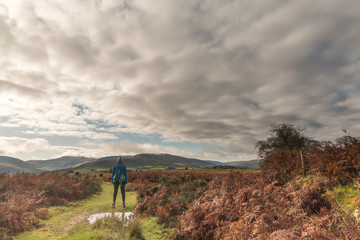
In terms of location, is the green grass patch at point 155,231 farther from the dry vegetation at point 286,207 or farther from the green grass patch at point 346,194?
the green grass patch at point 346,194

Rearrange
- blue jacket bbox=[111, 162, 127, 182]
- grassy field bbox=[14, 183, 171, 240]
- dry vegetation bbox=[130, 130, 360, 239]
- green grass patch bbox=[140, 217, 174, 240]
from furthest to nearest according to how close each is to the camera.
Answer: blue jacket bbox=[111, 162, 127, 182]
green grass patch bbox=[140, 217, 174, 240]
grassy field bbox=[14, 183, 171, 240]
dry vegetation bbox=[130, 130, 360, 239]

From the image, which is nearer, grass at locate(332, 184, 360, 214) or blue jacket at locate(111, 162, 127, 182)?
grass at locate(332, 184, 360, 214)

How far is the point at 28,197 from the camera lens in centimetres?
1195

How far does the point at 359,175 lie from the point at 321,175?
1.45m

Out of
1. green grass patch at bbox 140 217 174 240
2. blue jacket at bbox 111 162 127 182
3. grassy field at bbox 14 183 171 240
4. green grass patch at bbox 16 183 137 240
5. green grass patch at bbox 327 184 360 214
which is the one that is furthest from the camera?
blue jacket at bbox 111 162 127 182

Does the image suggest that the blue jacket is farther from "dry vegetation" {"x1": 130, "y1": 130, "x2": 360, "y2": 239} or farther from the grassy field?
"dry vegetation" {"x1": 130, "y1": 130, "x2": 360, "y2": 239}

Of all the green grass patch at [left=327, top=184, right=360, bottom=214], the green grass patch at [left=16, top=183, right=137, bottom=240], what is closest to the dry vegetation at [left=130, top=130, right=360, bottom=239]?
the green grass patch at [left=327, top=184, right=360, bottom=214]

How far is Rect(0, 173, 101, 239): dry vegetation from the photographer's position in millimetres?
7882

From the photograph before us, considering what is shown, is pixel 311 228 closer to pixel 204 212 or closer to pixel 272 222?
pixel 272 222

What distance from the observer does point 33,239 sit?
6.85 m

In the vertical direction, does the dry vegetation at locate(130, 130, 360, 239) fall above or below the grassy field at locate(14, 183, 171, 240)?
above

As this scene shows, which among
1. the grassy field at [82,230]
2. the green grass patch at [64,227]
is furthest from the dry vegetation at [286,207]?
the green grass patch at [64,227]

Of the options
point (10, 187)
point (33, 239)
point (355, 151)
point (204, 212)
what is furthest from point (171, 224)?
point (10, 187)

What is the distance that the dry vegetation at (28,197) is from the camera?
25.9 ft
